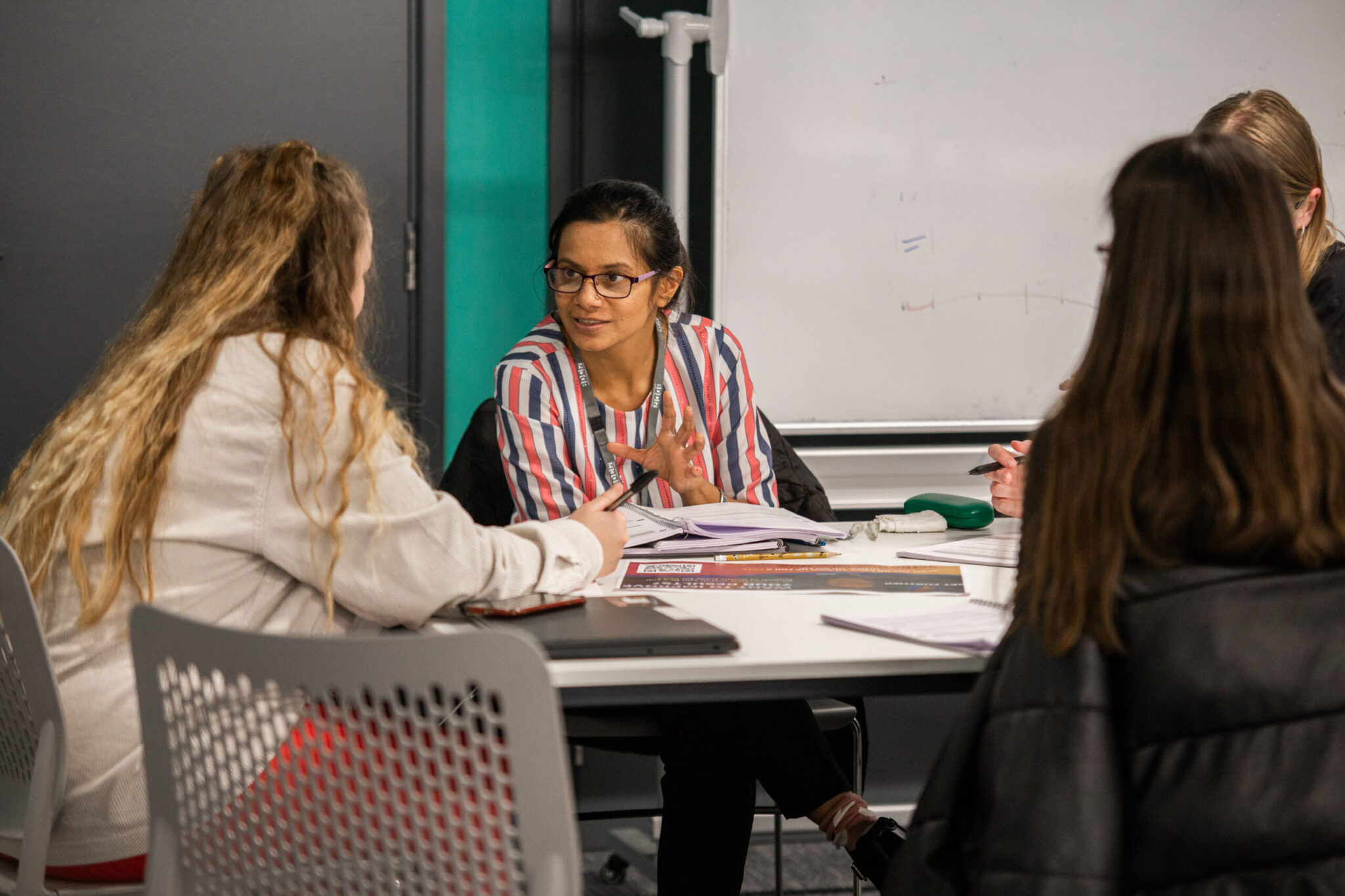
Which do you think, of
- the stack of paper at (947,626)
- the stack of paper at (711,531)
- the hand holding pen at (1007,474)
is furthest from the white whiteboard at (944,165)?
the stack of paper at (947,626)

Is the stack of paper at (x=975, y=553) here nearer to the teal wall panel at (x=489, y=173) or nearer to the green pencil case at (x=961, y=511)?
the green pencil case at (x=961, y=511)

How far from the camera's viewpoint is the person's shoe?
158 centimetres

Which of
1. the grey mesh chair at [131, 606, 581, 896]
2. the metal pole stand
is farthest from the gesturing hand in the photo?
the grey mesh chair at [131, 606, 581, 896]

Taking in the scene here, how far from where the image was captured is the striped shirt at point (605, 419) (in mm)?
2021

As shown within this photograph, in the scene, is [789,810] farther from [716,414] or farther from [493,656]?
[493,656]

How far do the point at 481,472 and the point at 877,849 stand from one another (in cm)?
96

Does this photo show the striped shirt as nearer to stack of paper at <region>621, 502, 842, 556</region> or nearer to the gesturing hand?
the gesturing hand

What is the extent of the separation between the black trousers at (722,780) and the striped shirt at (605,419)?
1.53 feet

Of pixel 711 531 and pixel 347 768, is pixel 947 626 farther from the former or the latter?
pixel 347 768

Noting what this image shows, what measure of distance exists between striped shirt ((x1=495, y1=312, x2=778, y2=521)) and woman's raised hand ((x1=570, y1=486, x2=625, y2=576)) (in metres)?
0.41

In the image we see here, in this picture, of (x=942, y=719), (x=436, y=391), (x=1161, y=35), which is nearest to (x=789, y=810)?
(x=942, y=719)

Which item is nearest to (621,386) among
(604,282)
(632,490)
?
(604,282)

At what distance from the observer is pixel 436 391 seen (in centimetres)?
282

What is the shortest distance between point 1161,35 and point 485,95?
1.63 m
